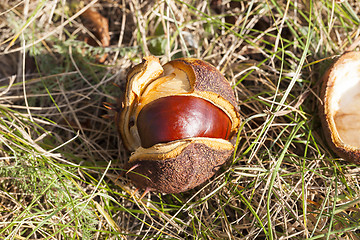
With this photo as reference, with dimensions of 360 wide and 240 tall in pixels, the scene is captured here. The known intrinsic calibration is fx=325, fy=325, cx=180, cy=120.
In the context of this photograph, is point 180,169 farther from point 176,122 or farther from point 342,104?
point 342,104

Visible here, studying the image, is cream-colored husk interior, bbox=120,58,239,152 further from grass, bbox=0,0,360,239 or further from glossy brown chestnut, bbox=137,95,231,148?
grass, bbox=0,0,360,239

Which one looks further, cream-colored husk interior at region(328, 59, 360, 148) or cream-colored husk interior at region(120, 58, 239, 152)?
cream-colored husk interior at region(328, 59, 360, 148)

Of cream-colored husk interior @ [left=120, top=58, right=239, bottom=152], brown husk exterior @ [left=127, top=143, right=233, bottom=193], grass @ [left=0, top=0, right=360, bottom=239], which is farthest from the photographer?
grass @ [left=0, top=0, right=360, bottom=239]

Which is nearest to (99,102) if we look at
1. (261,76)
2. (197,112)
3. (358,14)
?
(197,112)

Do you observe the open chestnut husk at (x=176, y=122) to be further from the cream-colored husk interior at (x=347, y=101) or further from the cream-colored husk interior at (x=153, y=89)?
the cream-colored husk interior at (x=347, y=101)

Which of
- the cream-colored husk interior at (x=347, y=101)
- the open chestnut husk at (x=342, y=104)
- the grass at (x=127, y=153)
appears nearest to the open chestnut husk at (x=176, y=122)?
the grass at (x=127, y=153)

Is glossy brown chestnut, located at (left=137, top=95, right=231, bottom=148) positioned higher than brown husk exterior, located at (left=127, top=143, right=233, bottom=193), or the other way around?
glossy brown chestnut, located at (left=137, top=95, right=231, bottom=148)

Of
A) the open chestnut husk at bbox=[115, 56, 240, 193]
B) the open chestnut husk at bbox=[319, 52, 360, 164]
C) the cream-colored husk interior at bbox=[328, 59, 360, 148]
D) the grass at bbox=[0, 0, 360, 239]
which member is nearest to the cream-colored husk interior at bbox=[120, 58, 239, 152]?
the open chestnut husk at bbox=[115, 56, 240, 193]

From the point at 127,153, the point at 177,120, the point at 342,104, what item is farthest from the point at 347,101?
the point at 127,153

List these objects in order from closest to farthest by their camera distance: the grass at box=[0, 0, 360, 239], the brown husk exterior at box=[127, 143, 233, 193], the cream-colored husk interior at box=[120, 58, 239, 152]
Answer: the brown husk exterior at box=[127, 143, 233, 193] < the cream-colored husk interior at box=[120, 58, 239, 152] < the grass at box=[0, 0, 360, 239]
